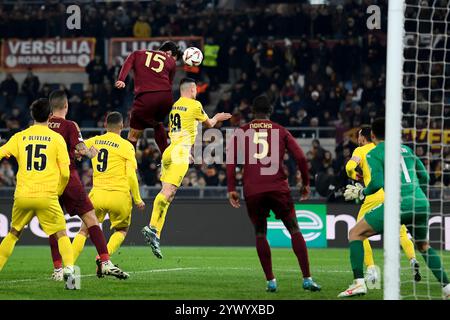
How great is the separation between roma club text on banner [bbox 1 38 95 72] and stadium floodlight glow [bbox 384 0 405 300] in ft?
64.4

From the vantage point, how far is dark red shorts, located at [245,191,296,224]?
11.4 meters

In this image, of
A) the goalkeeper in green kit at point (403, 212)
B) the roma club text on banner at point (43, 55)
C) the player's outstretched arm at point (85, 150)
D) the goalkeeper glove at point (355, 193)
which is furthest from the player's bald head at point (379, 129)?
the roma club text on banner at point (43, 55)

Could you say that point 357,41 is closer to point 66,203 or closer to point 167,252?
point 167,252

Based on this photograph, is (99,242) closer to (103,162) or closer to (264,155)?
(103,162)

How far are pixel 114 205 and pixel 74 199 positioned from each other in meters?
1.13

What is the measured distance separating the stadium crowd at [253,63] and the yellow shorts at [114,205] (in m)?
10.2

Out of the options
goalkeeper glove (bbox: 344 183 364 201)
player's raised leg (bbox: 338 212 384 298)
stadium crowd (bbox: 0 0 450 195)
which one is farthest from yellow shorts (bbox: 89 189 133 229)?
stadium crowd (bbox: 0 0 450 195)

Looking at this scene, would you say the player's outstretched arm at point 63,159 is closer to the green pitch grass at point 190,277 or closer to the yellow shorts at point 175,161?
the green pitch grass at point 190,277

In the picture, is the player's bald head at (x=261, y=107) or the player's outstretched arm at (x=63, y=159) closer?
the player's outstretched arm at (x=63, y=159)

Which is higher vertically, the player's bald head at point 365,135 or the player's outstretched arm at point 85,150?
the player's bald head at point 365,135

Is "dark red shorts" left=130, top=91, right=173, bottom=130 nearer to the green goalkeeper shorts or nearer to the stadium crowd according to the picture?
the green goalkeeper shorts

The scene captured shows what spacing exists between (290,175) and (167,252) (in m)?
5.13

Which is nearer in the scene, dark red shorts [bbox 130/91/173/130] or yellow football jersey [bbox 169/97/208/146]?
dark red shorts [bbox 130/91/173/130]

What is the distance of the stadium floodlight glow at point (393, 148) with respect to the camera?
9.73 meters
